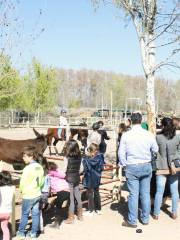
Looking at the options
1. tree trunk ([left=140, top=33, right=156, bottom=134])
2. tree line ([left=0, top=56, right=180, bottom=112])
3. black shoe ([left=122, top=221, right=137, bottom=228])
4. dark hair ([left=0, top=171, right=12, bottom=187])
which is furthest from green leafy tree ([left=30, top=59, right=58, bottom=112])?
dark hair ([left=0, top=171, right=12, bottom=187])

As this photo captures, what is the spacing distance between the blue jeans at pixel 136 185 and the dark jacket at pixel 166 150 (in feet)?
1.75

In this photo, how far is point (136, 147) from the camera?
7930 millimetres

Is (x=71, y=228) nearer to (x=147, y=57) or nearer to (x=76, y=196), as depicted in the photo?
(x=76, y=196)

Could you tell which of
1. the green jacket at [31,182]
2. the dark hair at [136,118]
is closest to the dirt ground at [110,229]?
the green jacket at [31,182]

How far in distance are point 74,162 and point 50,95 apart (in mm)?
48546

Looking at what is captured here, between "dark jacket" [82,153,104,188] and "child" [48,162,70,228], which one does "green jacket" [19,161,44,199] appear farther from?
"dark jacket" [82,153,104,188]

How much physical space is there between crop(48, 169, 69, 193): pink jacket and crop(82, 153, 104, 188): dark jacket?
21.1 inches

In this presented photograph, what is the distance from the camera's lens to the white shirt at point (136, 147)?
7.94 meters

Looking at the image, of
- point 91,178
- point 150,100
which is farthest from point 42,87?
point 91,178

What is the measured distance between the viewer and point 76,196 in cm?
820

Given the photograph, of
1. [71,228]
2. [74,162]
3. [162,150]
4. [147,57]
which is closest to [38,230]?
[71,228]

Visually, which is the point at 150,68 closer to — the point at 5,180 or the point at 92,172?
the point at 92,172

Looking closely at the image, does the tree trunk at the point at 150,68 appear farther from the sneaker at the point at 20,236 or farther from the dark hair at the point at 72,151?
the sneaker at the point at 20,236

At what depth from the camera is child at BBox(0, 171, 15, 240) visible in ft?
22.0
